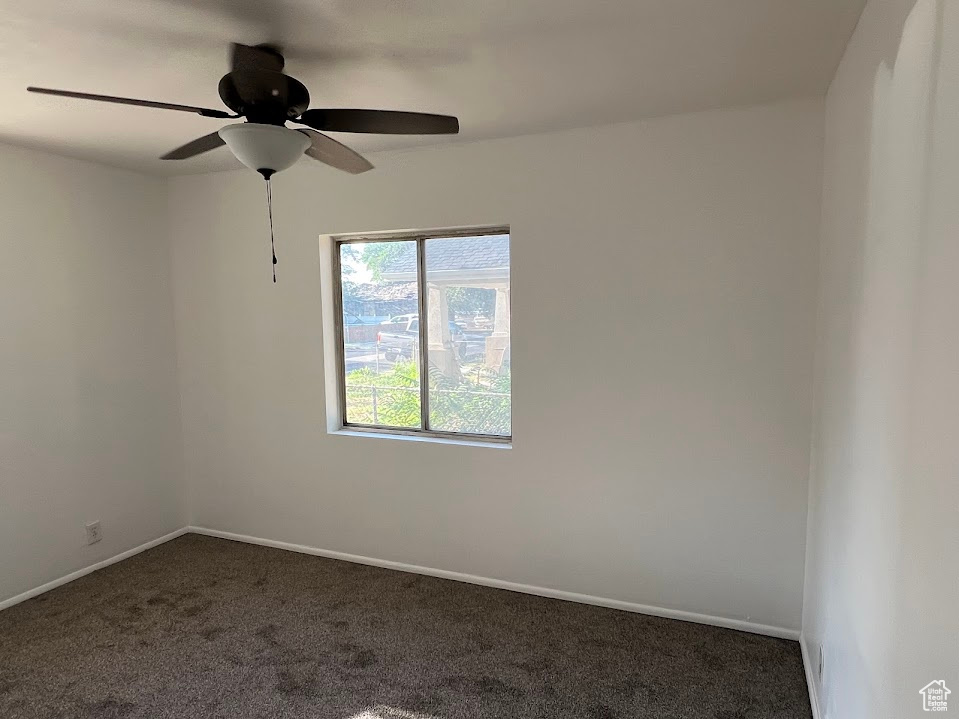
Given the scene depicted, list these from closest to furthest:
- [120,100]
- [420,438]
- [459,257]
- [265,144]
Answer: [120,100] < [265,144] < [459,257] < [420,438]

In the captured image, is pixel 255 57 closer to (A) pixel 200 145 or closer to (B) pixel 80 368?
(A) pixel 200 145

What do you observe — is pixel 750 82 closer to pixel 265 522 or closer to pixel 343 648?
pixel 343 648

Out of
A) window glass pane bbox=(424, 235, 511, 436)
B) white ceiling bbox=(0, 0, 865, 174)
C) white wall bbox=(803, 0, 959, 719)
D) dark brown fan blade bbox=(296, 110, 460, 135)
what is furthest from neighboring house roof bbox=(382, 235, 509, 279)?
white wall bbox=(803, 0, 959, 719)

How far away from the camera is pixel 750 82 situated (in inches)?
91.3

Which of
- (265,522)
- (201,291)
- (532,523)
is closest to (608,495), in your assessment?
(532,523)

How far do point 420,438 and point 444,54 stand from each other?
6.70ft

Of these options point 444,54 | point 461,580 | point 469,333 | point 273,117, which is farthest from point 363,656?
point 444,54

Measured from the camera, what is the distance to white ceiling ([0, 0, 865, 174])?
1.73 meters

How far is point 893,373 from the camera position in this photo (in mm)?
1374

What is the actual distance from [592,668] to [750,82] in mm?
2388

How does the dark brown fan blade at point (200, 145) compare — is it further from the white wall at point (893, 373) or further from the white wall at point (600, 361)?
the white wall at point (893, 373)

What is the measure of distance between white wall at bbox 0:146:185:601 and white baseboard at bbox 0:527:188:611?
0.03 metres

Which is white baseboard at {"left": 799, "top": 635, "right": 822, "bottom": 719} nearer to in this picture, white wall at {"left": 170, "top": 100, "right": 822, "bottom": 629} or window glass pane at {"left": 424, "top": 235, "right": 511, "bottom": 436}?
white wall at {"left": 170, "top": 100, "right": 822, "bottom": 629}

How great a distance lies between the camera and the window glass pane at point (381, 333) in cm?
352
